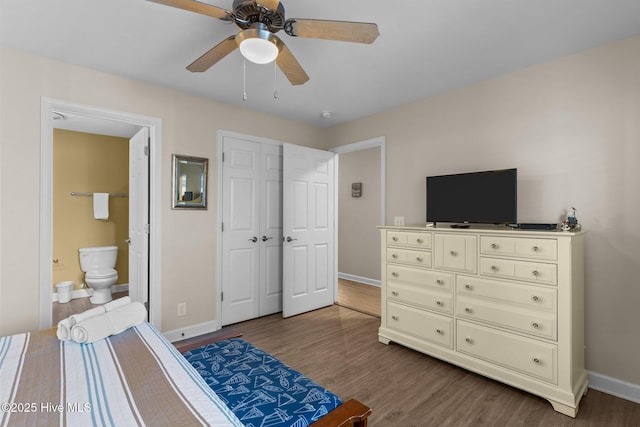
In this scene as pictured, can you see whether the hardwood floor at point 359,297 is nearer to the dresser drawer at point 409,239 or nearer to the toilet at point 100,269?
the dresser drawer at point 409,239

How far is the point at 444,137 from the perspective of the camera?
313 centimetres

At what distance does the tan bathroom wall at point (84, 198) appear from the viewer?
442cm

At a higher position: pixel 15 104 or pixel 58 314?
pixel 15 104

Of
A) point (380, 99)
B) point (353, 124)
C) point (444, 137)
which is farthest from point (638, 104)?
point (353, 124)

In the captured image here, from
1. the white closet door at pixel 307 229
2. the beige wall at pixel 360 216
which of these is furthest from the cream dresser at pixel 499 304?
the beige wall at pixel 360 216

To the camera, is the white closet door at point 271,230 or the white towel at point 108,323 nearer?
the white towel at point 108,323

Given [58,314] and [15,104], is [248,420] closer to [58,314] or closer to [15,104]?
[15,104]

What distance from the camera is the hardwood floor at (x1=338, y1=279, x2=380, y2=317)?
4113 millimetres

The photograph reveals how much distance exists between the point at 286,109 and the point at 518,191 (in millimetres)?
2567

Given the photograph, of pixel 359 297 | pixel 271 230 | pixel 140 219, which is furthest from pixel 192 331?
pixel 359 297

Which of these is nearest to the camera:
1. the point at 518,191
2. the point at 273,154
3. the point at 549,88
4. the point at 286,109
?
the point at 549,88

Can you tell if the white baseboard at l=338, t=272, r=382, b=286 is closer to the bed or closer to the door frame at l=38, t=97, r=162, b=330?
the door frame at l=38, t=97, r=162, b=330

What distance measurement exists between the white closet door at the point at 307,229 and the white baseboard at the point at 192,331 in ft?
2.71

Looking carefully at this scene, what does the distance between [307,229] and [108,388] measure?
9.71ft
